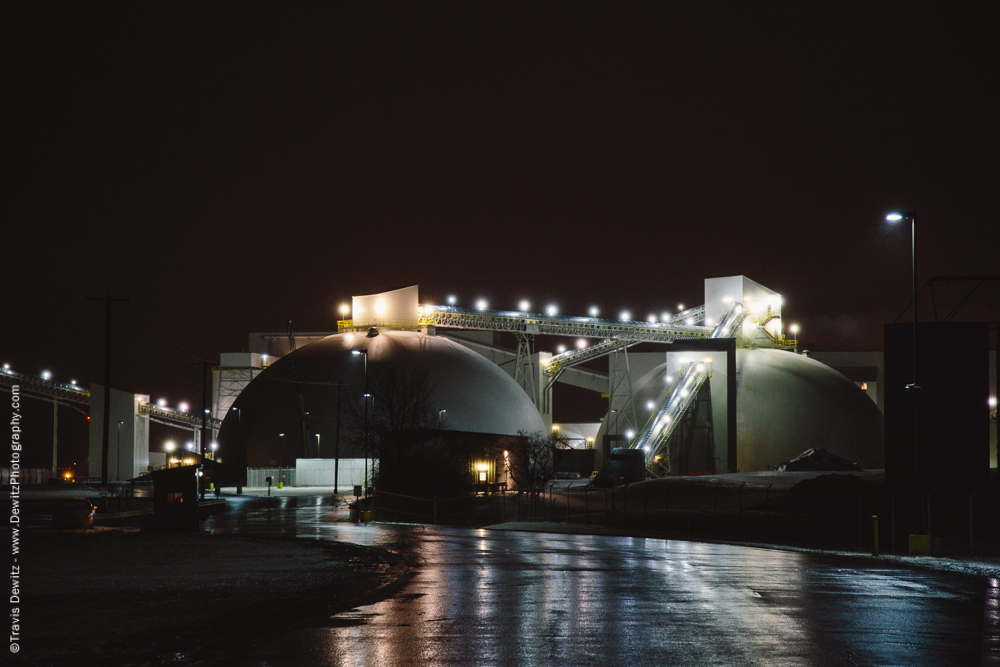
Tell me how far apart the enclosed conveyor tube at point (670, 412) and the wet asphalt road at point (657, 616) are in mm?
45769

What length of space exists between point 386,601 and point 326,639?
3.26 m

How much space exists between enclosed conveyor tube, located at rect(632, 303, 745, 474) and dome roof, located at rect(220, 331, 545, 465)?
13909 millimetres

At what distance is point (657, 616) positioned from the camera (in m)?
12.0

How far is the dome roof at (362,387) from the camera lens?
7594cm

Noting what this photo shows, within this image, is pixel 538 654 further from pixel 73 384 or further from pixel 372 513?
pixel 73 384

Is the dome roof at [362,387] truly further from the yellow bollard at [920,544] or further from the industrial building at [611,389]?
the yellow bollard at [920,544]

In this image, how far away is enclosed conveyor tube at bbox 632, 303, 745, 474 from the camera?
2635 inches

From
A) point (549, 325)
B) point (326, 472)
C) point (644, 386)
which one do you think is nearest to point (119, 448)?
point (326, 472)

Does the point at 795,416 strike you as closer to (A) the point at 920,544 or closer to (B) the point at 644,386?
(B) the point at 644,386

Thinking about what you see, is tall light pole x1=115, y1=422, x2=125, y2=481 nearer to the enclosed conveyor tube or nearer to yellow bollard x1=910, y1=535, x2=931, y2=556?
the enclosed conveyor tube

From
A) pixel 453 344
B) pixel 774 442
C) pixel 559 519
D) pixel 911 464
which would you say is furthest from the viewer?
pixel 453 344

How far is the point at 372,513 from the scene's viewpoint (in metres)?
39.0

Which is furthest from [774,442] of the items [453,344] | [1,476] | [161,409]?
[161,409]

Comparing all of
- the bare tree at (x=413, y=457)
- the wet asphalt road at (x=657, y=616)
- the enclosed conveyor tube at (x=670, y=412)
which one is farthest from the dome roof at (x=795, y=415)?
the wet asphalt road at (x=657, y=616)
